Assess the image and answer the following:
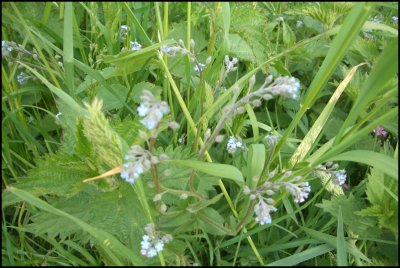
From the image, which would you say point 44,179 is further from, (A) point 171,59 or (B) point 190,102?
(A) point 171,59

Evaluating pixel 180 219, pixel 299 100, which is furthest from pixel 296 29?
pixel 180 219

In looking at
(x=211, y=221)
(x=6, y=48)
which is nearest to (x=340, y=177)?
(x=211, y=221)

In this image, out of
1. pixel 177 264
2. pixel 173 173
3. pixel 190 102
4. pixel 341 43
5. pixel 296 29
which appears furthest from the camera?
pixel 296 29

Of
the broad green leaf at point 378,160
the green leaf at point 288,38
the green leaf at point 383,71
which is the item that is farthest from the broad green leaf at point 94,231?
the green leaf at point 288,38

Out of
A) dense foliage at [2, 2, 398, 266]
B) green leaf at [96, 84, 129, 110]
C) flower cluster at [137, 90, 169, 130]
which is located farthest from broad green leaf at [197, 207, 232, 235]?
green leaf at [96, 84, 129, 110]

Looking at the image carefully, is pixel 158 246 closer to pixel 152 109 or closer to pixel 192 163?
pixel 192 163

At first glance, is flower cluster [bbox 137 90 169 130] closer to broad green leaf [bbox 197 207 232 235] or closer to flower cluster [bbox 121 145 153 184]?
flower cluster [bbox 121 145 153 184]

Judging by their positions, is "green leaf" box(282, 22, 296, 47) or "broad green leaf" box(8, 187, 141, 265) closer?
"broad green leaf" box(8, 187, 141, 265)

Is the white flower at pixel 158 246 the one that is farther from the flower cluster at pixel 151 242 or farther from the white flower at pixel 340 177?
the white flower at pixel 340 177
